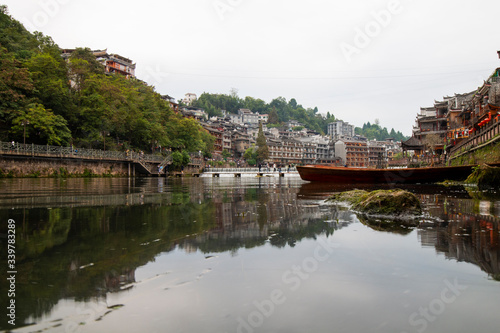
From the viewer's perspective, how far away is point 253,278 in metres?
3.13

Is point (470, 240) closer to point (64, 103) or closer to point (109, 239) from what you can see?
point (109, 239)

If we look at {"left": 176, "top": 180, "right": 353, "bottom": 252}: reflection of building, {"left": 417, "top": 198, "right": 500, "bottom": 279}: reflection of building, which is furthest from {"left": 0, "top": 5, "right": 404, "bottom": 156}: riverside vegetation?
{"left": 417, "top": 198, "right": 500, "bottom": 279}: reflection of building

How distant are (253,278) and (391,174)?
22682 mm

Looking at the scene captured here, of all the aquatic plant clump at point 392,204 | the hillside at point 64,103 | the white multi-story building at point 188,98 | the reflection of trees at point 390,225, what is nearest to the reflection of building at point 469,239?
the reflection of trees at point 390,225

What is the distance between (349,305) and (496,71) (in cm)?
4530

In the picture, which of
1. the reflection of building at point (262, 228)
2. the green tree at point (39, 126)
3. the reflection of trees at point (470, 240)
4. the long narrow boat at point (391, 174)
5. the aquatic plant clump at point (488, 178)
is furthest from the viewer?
the green tree at point (39, 126)

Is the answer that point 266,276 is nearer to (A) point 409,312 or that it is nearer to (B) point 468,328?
(A) point 409,312

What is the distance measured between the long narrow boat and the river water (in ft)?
58.6

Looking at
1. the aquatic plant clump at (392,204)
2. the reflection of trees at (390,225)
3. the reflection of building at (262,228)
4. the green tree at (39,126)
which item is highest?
the green tree at (39,126)

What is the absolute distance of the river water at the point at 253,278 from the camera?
2266 millimetres

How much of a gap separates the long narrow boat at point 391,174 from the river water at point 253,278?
17.9 metres

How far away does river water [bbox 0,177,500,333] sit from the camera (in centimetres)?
227

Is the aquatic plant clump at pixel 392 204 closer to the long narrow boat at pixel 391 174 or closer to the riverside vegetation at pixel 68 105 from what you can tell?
the long narrow boat at pixel 391 174

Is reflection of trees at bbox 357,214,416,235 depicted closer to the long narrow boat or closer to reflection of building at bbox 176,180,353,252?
reflection of building at bbox 176,180,353,252
